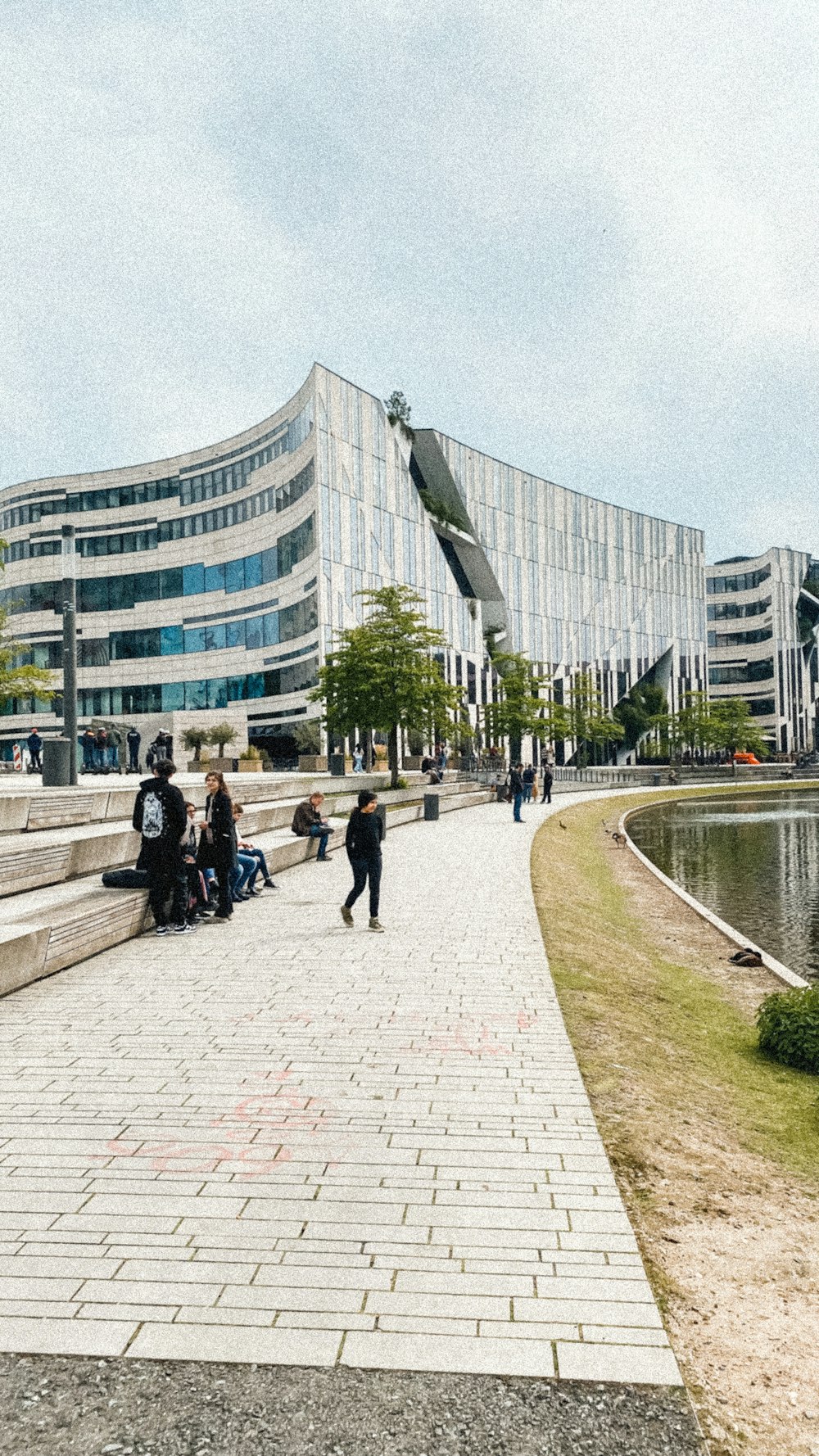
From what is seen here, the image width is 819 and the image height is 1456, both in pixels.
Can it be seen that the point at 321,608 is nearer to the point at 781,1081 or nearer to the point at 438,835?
the point at 438,835

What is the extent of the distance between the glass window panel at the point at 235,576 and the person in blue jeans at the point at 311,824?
48067 millimetres

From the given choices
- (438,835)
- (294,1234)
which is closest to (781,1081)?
(294,1234)

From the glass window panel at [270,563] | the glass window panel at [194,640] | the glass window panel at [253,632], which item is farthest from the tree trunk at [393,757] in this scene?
the glass window panel at [194,640]

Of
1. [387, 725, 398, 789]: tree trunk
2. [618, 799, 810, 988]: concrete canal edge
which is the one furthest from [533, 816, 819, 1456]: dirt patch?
[387, 725, 398, 789]: tree trunk

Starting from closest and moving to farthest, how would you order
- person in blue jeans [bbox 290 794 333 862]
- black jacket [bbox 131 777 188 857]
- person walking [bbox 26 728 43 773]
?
black jacket [bbox 131 777 188 857] → person in blue jeans [bbox 290 794 333 862] → person walking [bbox 26 728 43 773]

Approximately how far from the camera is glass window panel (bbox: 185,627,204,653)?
68750mm

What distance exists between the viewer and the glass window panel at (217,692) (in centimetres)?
6669

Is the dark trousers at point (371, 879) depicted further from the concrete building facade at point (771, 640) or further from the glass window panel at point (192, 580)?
the concrete building facade at point (771, 640)

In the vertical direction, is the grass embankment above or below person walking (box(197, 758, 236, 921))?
below

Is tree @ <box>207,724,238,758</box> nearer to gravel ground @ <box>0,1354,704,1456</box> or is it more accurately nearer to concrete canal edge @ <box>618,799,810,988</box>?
concrete canal edge @ <box>618,799,810,988</box>

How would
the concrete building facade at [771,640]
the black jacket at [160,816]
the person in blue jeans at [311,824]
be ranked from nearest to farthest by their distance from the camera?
the black jacket at [160,816] → the person in blue jeans at [311,824] → the concrete building facade at [771,640]

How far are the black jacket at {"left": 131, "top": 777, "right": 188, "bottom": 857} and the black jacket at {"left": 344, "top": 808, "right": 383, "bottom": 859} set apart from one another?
1.99 m

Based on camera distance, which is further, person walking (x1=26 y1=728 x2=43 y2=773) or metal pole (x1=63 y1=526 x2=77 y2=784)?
person walking (x1=26 y1=728 x2=43 y2=773)

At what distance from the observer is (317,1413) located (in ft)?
10.5
